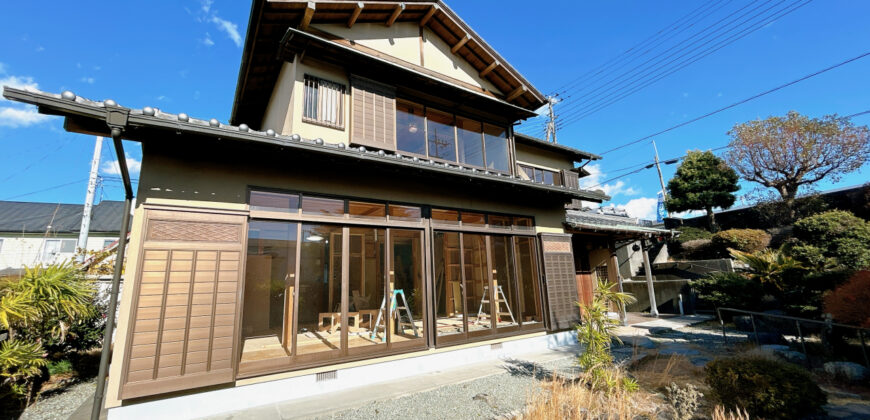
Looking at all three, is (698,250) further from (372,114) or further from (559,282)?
(372,114)

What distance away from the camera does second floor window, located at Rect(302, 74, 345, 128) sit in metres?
5.66

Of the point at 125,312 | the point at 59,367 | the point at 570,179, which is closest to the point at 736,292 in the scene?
the point at 570,179

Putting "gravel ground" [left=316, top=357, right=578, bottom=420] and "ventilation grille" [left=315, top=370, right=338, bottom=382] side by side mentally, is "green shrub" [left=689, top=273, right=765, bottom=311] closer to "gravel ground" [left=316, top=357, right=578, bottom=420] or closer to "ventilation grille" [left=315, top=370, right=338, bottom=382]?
"gravel ground" [left=316, top=357, right=578, bottom=420]

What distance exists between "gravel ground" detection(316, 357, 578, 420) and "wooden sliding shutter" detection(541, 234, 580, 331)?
2.13 meters

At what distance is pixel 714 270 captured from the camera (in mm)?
12102

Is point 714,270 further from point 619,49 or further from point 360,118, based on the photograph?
point 360,118

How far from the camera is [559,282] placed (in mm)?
7441

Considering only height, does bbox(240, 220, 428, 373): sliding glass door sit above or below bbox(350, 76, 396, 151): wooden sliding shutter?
below

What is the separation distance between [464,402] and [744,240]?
1512 centimetres

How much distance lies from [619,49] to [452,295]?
12.1 m

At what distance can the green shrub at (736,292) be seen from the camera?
812cm

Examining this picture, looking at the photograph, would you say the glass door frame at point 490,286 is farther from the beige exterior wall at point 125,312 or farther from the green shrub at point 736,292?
the green shrub at point 736,292

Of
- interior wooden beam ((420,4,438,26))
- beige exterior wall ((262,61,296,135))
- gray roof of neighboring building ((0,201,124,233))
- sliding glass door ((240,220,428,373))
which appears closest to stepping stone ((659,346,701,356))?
sliding glass door ((240,220,428,373))

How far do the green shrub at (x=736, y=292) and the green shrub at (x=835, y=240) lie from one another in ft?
3.90
